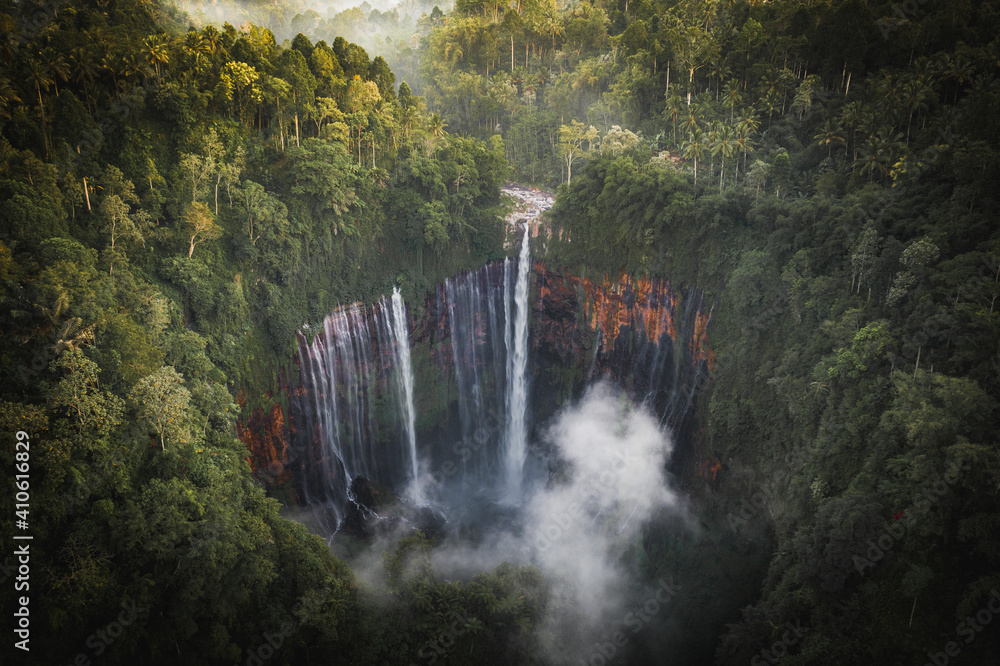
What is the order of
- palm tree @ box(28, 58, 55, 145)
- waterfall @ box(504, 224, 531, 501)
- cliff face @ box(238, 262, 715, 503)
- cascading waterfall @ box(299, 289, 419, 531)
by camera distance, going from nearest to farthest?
palm tree @ box(28, 58, 55, 145)
cliff face @ box(238, 262, 715, 503)
cascading waterfall @ box(299, 289, 419, 531)
waterfall @ box(504, 224, 531, 501)

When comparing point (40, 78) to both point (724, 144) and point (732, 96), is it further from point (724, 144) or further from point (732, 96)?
point (732, 96)

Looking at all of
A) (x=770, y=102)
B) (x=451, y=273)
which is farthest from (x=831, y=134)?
(x=451, y=273)

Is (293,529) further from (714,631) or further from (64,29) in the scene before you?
(64,29)

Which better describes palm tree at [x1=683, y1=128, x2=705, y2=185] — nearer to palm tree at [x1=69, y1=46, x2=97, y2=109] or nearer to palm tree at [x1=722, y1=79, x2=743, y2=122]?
palm tree at [x1=722, y1=79, x2=743, y2=122]

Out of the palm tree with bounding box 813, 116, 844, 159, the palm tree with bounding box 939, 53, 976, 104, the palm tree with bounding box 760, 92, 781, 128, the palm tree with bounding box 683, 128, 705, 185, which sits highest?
the palm tree with bounding box 939, 53, 976, 104

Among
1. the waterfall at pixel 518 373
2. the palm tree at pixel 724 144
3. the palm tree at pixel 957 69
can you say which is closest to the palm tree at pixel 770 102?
the palm tree at pixel 724 144

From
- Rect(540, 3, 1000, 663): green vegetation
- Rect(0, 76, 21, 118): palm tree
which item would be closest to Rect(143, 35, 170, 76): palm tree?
Rect(0, 76, 21, 118): palm tree
